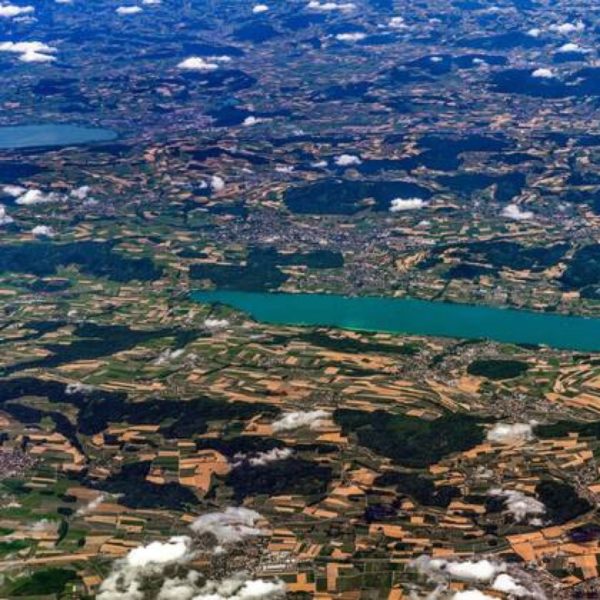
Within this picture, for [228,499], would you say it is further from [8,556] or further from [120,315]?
[120,315]

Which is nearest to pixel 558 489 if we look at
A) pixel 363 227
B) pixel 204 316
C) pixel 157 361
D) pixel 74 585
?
pixel 74 585

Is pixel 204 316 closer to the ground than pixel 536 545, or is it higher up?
closer to the ground

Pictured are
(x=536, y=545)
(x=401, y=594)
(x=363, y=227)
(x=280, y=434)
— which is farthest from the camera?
(x=363, y=227)

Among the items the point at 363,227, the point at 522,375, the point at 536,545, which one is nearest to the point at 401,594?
the point at 536,545

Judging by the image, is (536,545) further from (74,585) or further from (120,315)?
(120,315)

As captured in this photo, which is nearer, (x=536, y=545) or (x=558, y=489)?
(x=536, y=545)

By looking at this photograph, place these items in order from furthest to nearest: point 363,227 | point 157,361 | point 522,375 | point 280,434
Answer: point 363,227 < point 157,361 < point 522,375 < point 280,434
